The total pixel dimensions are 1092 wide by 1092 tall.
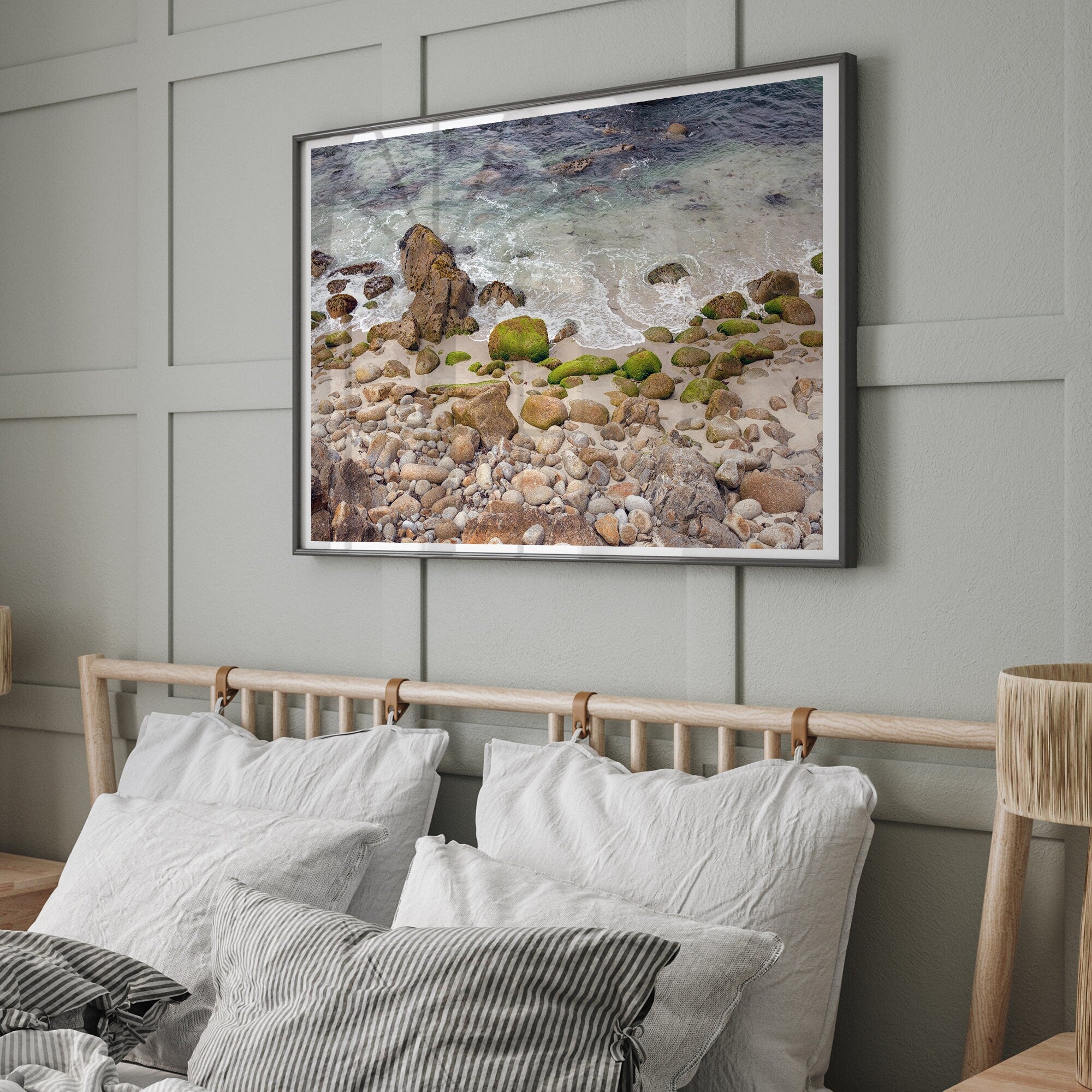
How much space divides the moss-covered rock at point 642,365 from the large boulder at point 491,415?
227 millimetres

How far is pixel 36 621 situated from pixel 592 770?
57.9 inches

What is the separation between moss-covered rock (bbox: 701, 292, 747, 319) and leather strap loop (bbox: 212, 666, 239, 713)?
1149mm

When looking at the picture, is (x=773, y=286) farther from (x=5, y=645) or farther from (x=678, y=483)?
(x=5, y=645)

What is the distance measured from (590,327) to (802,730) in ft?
2.46

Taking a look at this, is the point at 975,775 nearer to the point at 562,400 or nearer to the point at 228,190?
the point at 562,400

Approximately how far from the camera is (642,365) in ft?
6.51

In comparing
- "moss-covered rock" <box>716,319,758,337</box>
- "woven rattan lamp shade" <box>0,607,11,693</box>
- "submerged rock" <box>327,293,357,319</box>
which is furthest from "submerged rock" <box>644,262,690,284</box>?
"woven rattan lamp shade" <box>0,607,11,693</box>

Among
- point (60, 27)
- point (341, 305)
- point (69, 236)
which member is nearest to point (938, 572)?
point (341, 305)

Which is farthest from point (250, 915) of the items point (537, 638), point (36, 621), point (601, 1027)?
point (36, 621)

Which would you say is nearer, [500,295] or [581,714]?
[581,714]

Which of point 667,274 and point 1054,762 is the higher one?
point 667,274

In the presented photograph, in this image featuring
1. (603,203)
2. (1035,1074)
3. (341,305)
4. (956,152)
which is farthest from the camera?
(341,305)

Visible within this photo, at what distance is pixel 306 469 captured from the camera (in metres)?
2.31

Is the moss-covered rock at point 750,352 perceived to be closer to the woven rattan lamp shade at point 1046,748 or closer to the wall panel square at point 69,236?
the woven rattan lamp shade at point 1046,748
